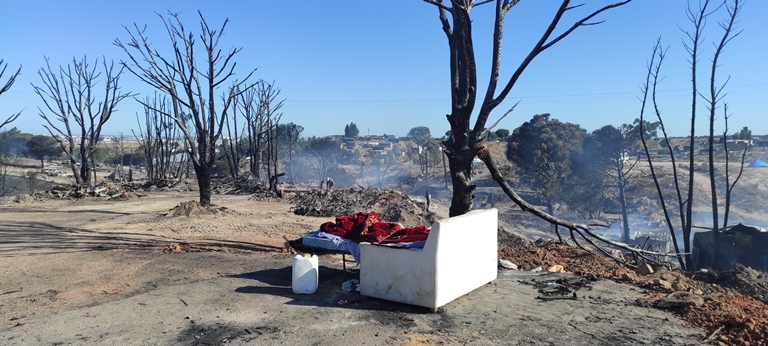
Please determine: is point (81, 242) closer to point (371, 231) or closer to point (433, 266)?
point (371, 231)

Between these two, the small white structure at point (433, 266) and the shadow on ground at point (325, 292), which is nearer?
the small white structure at point (433, 266)

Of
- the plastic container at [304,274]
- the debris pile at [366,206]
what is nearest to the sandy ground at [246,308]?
the plastic container at [304,274]

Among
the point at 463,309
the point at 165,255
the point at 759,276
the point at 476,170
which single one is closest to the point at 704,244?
the point at 759,276

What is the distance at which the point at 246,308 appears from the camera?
19.4 ft

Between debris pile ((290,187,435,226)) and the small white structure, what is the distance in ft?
30.0

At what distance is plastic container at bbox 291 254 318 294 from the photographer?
6.47 metres

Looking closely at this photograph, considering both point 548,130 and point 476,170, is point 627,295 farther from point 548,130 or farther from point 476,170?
point 476,170

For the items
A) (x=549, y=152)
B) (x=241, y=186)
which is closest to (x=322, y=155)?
(x=241, y=186)

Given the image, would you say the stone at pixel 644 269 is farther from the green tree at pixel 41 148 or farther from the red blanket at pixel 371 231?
the green tree at pixel 41 148

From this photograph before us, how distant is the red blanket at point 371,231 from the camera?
6871mm

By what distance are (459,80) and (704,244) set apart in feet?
32.0

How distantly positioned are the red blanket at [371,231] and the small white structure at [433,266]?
63cm

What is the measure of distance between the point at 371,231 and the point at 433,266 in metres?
1.67

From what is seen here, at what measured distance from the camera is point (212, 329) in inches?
206
